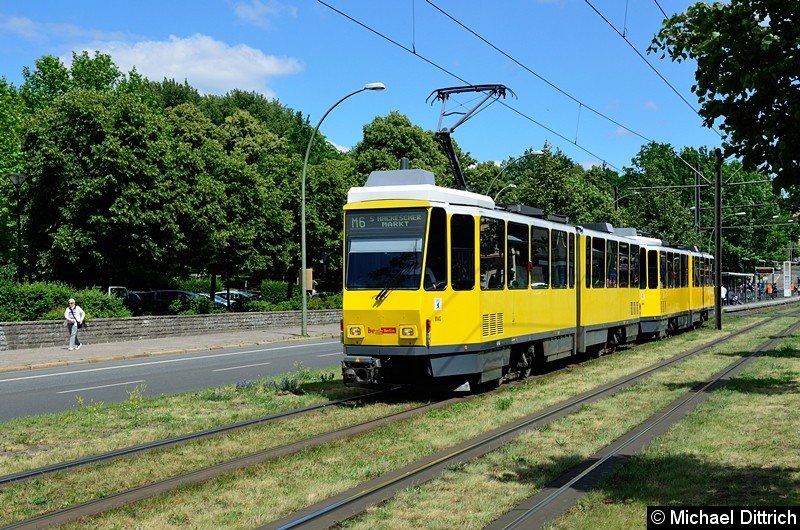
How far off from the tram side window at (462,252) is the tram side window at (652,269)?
570 inches

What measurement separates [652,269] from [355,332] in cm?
1597

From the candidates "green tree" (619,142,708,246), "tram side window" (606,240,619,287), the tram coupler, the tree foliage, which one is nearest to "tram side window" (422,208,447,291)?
the tram coupler

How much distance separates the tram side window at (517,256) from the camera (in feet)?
50.9

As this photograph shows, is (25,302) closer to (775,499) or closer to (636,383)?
(636,383)

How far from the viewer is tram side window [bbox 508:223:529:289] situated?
15523 mm

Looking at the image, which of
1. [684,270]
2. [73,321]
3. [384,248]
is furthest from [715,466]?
[684,270]

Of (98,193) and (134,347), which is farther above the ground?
(98,193)

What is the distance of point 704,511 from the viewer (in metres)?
6.66

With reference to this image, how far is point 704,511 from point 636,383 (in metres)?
9.63

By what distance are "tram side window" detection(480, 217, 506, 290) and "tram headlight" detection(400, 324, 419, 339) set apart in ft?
5.31

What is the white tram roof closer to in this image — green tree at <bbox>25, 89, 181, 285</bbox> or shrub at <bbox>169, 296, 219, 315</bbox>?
green tree at <bbox>25, 89, 181, 285</bbox>

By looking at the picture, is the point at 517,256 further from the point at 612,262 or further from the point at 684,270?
the point at 684,270

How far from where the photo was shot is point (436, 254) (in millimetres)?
13594

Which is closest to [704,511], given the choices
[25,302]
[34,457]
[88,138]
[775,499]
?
[775,499]
